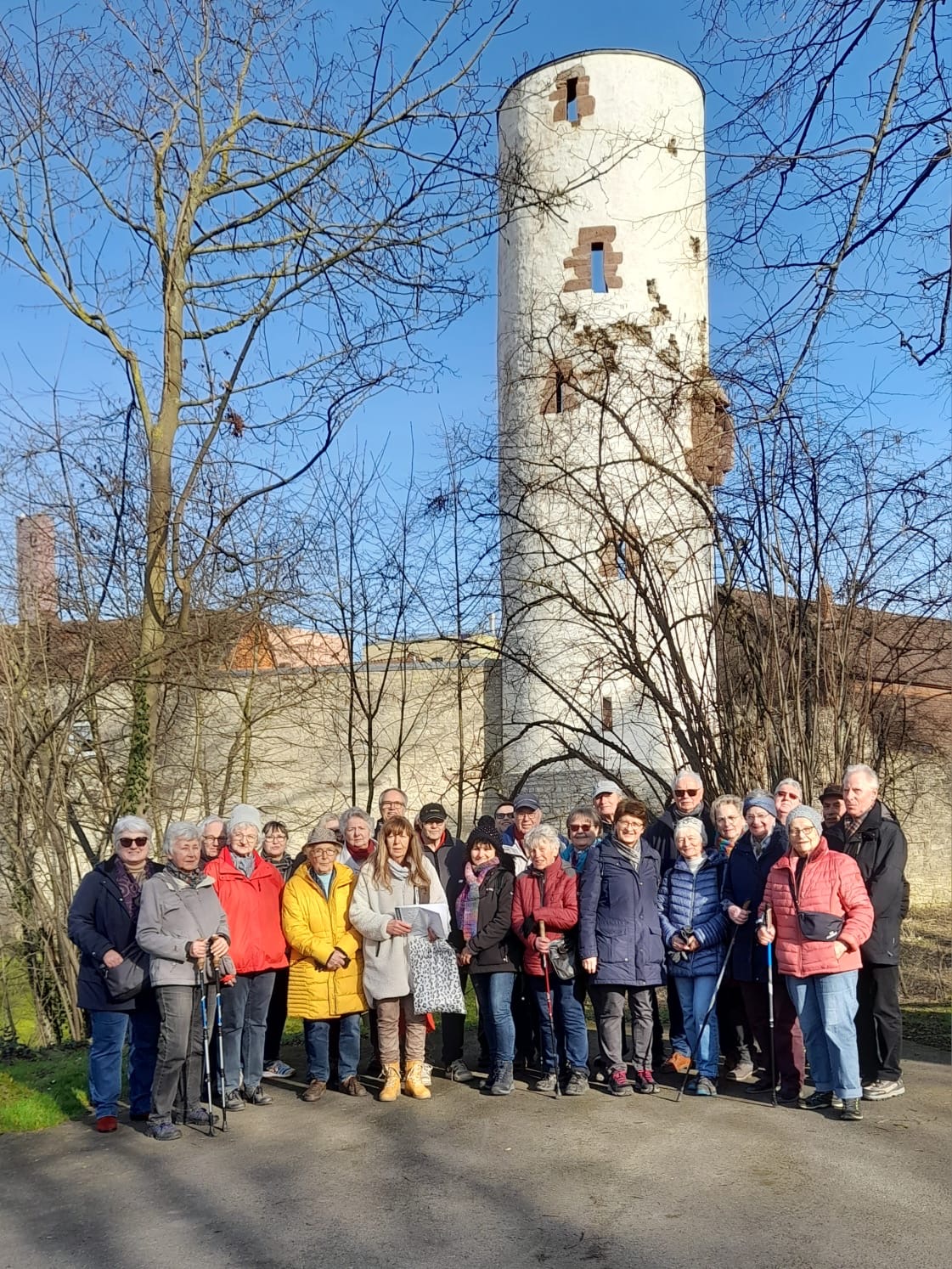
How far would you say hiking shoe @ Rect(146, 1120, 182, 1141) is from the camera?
686 centimetres

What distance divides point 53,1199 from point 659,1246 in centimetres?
289

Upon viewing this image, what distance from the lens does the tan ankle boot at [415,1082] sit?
7.61 m

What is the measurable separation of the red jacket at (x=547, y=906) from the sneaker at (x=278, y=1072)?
1.80m

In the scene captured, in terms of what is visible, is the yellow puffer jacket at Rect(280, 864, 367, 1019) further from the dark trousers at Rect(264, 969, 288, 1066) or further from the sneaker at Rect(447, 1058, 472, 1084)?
the sneaker at Rect(447, 1058, 472, 1084)

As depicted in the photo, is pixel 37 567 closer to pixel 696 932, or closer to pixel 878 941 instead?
pixel 696 932

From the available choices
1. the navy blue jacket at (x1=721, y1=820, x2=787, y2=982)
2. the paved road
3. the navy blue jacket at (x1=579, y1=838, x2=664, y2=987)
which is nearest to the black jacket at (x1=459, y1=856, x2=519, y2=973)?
the navy blue jacket at (x1=579, y1=838, x2=664, y2=987)

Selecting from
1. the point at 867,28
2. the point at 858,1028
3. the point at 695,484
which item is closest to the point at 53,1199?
the point at 858,1028

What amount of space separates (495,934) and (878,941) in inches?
89.4

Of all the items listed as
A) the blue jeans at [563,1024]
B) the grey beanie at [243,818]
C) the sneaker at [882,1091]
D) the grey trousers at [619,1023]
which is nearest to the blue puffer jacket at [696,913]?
the grey trousers at [619,1023]

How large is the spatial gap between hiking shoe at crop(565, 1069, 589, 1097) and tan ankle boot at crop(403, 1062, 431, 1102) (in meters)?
0.84

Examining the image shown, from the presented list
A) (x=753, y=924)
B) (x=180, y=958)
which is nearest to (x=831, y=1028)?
(x=753, y=924)

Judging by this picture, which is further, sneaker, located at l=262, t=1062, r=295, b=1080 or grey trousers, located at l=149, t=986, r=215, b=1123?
sneaker, located at l=262, t=1062, r=295, b=1080

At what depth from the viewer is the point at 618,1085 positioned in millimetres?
7531

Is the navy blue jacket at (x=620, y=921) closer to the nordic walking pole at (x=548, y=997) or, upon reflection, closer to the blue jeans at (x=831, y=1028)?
the nordic walking pole at (x=548, y=997)
